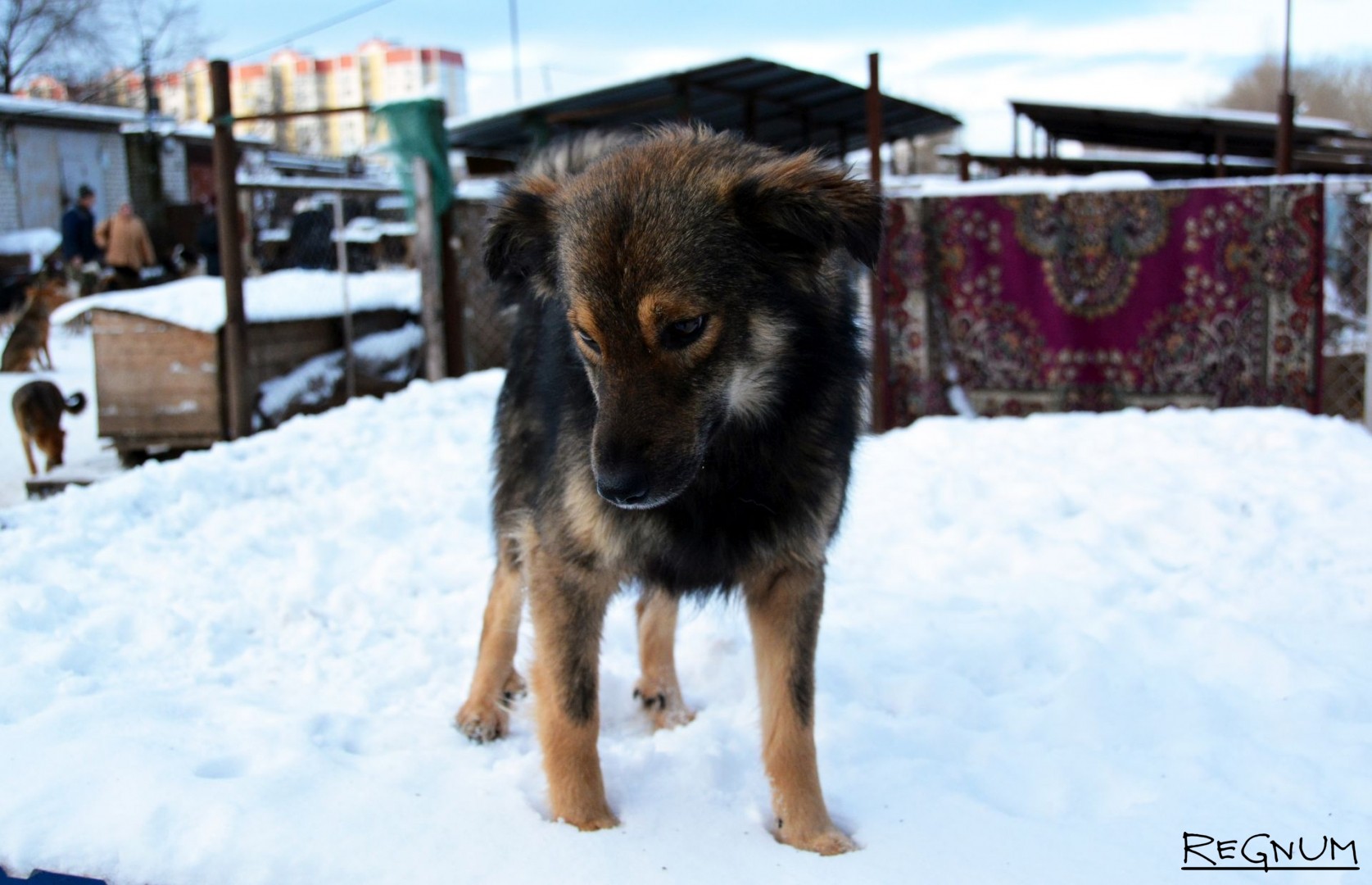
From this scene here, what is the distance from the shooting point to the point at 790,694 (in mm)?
2705

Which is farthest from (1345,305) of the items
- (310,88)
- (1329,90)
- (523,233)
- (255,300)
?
(310,88)

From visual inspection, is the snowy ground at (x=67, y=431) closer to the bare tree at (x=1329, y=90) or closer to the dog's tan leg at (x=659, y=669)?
the dog's tan leg at (x=659, y=669)

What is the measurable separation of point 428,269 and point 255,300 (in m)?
1.47

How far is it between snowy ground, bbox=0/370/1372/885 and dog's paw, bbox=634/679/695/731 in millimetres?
64

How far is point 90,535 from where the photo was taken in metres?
4.43

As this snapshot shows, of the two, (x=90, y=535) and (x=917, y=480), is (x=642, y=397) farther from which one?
(x=917, y=480)

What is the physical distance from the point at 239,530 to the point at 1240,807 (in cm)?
421

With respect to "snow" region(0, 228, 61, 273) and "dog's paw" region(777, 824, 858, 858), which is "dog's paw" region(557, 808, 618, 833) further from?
"snow" region(0, 228, 61, 273)

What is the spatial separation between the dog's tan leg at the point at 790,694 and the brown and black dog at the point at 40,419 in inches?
309

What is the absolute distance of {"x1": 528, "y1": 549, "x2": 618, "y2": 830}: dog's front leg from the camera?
262 cm

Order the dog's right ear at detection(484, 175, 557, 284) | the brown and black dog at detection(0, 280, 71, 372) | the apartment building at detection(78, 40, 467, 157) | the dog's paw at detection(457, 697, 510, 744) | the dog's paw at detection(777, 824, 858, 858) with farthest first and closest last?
the apartment building at detection(78, 40, 467, 157)
the brown and black dog at detection(0, 280, 71, 372)
the dog's paw at detection(457, 697, 510, 744)
the dog's right ear at detection(484, 175, 557, 284)
the dog's paw at detection(777, 824, 858, 858)

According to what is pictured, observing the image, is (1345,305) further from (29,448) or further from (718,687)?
(29,448)

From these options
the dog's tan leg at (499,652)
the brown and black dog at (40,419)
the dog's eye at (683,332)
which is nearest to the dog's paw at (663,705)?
the dog's tan leg at (499,652)

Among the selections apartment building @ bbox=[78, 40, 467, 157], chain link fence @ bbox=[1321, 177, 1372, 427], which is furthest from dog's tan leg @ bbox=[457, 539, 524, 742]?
apartment building @ bbox=[78, 40, 467, 157]
